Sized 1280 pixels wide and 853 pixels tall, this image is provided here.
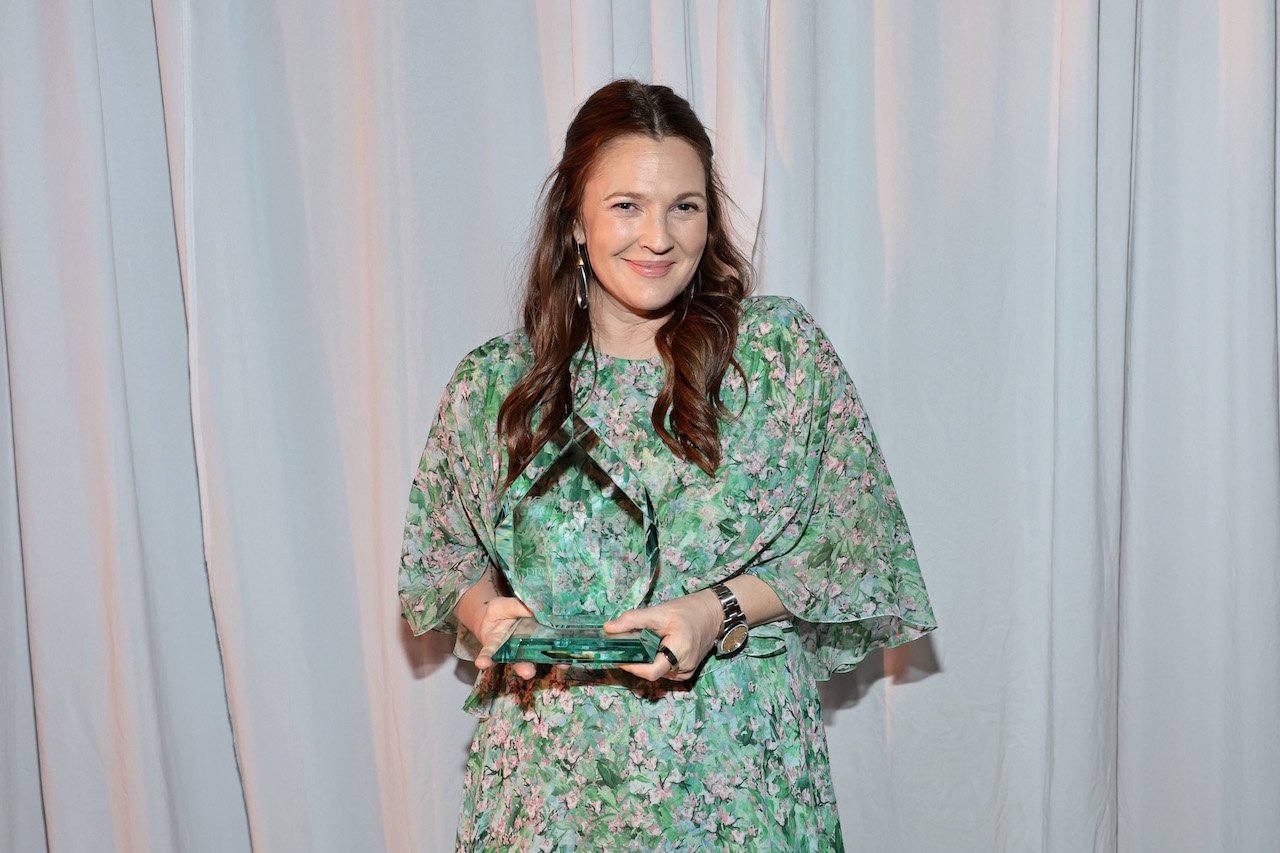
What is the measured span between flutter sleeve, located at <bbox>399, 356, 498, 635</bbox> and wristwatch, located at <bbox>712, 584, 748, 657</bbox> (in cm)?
31

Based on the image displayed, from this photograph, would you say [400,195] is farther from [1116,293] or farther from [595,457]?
[1116,293]

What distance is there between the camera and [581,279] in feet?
5.58

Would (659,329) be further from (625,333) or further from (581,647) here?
(581,647)

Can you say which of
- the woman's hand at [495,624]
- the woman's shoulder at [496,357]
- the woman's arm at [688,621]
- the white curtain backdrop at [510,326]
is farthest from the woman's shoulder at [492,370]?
the white curtain backdrop at [510,326]

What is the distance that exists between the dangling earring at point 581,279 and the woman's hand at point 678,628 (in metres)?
0.42

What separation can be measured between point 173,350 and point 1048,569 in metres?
1.45

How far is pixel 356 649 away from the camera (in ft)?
7.56

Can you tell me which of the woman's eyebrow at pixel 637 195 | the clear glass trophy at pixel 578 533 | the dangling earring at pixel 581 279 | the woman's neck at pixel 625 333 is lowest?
the clear glass trophy at pixel 578 533

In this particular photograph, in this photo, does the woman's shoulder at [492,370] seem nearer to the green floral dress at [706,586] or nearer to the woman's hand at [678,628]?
the green floral dress at [706,586]

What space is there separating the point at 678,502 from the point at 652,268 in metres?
0.27

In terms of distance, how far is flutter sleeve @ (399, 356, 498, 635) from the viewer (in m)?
1.68

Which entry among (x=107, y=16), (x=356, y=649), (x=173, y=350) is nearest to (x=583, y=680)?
(x=356, y=649)

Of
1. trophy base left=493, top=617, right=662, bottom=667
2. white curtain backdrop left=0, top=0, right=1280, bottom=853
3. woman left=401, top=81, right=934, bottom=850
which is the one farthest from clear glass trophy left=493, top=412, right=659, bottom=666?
white curtain backdrop left=0, top=0, right=1280, bottom=853

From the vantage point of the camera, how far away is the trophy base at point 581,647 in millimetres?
1349
